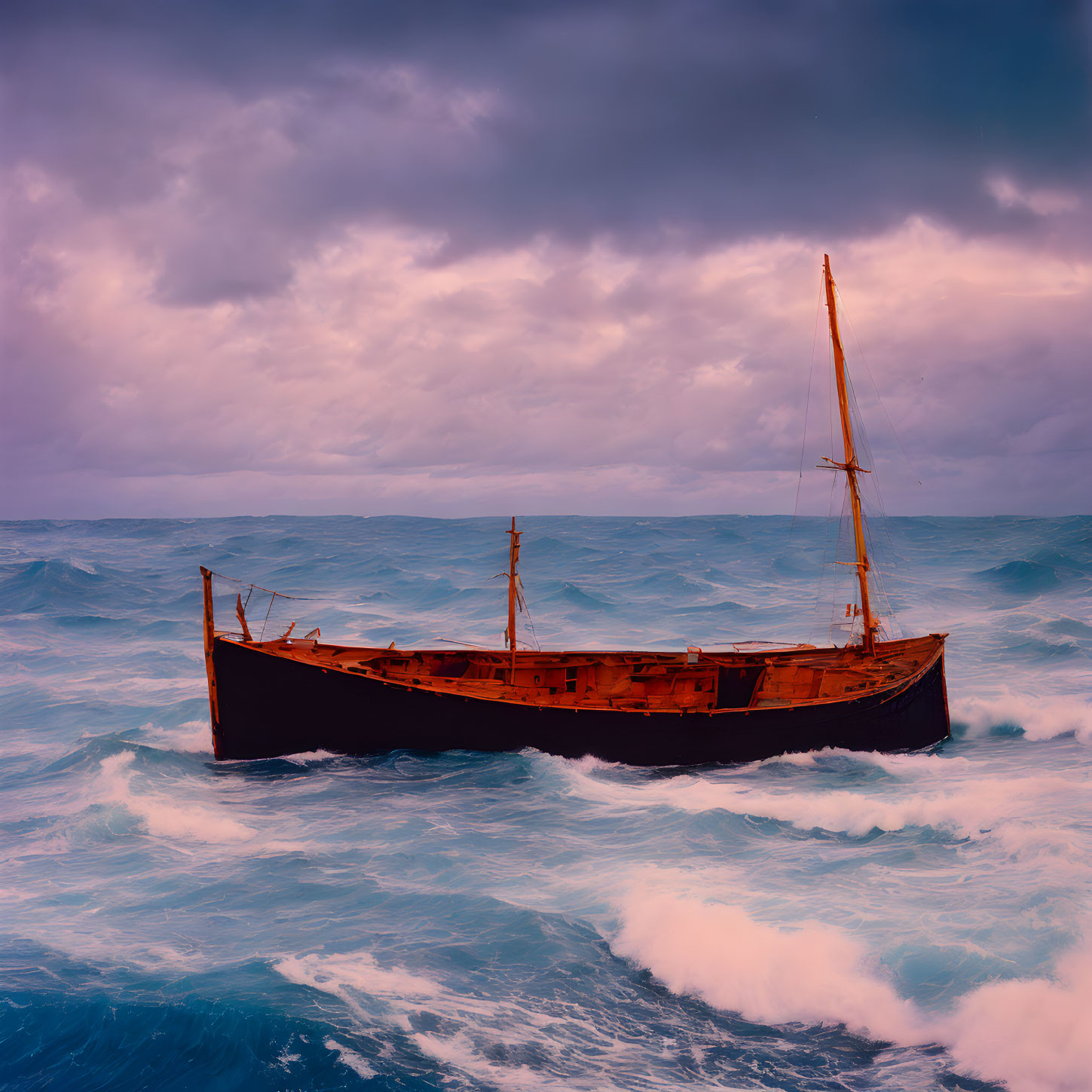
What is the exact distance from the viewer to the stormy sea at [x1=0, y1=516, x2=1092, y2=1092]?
1320 centimetres

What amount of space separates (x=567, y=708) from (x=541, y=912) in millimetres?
8902

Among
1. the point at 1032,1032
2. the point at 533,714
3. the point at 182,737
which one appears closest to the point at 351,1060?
the point at 1032,1032

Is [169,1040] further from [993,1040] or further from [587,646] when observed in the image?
[587,646]

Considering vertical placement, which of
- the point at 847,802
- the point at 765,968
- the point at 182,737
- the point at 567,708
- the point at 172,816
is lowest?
the point at 765,968

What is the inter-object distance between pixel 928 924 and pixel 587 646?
3184 cm

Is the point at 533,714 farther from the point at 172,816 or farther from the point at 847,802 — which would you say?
the point at 172,816

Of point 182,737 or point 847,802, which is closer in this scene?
point 847,802

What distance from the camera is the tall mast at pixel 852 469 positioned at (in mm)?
28281

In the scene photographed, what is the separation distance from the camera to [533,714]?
26109 millimetres

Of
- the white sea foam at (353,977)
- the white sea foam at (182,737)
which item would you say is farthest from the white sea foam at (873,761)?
the white sea foam at (182,737)

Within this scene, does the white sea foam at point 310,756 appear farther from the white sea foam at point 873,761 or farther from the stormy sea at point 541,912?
the white sea foam at point 873,761

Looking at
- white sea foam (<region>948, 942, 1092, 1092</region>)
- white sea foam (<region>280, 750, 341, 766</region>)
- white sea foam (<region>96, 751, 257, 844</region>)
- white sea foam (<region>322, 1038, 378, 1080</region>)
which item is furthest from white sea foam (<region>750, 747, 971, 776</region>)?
white sea foam (<region>322, 1038, 378, 1080</region>)

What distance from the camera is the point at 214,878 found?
63.9 ft

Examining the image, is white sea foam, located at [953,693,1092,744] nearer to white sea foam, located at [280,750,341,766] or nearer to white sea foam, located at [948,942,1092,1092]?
white sea foam, located at [948,942,1092,1092]
